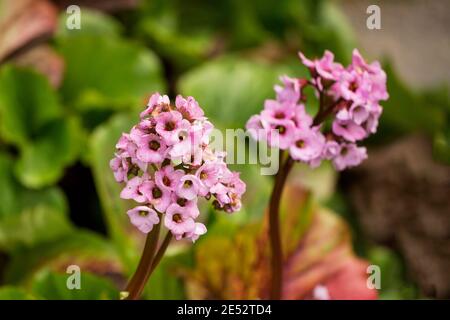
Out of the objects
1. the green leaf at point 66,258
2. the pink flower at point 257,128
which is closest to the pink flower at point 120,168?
the pink flower at point 257,128

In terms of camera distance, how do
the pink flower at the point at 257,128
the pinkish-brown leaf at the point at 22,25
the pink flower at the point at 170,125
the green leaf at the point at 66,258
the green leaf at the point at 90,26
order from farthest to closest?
the green leaf at the point at 90,26 → the pinkish-brown leaf at the point at 22,25 → the green leaf at the point at 66,258 → the pink flower at the point at 257,128 → the pink flower at the point at 170,125

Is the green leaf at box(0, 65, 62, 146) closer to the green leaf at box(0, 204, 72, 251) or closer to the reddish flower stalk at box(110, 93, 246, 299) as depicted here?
the green leaf at box(0, 204, 72, 251)

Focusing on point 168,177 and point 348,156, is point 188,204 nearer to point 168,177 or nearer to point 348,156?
point 168,177

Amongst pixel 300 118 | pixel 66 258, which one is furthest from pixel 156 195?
pixel 66 258

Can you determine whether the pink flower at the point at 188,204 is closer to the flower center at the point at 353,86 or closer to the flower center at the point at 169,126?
the flower center at the point at 169,126
